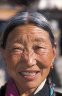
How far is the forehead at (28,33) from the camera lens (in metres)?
1.81

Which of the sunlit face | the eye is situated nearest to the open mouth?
the sunlit face

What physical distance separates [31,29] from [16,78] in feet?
0.88

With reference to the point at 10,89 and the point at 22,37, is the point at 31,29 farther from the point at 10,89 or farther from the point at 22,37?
the point at 10,89

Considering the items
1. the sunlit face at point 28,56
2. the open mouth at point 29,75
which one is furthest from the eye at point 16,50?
the open mouth at point 29,75

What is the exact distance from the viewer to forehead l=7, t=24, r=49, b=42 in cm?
181

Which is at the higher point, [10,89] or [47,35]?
[47,35]

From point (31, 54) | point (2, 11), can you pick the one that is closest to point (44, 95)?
point (31, 54)

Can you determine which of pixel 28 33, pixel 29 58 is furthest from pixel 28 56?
pixel 28 33

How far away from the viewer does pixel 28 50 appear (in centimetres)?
179

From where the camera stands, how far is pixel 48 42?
72.7 inches

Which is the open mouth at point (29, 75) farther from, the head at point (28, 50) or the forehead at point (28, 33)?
the forehead at point (28, 33)

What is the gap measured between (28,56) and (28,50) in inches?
1.3

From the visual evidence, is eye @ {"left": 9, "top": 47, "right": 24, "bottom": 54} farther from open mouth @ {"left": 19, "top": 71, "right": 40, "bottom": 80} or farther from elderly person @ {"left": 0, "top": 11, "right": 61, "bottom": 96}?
open mouth @ {"left": 19, "top": 71, "right": 40, "bottom": 80}

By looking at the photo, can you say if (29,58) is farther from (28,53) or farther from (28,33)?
(28,33)
